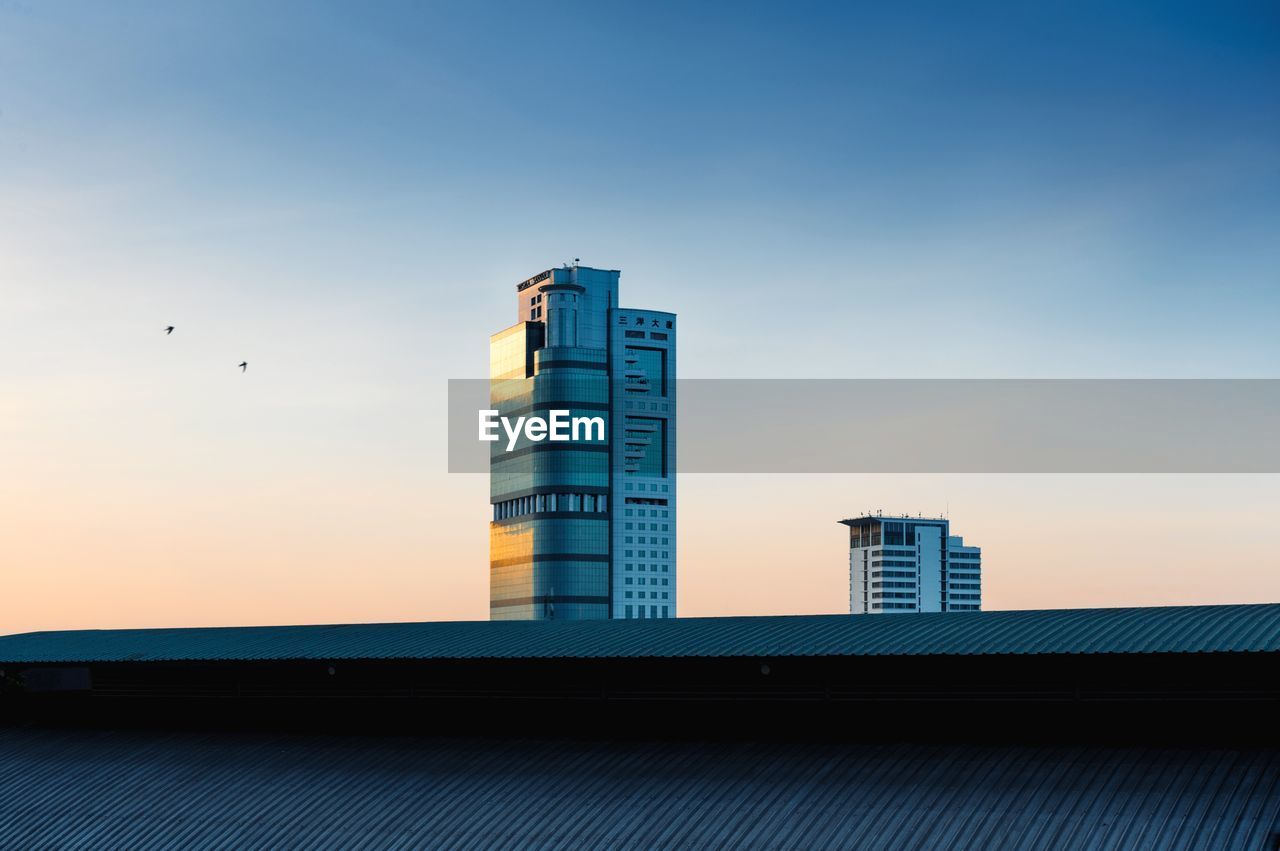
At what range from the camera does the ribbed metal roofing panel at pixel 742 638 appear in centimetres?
4116

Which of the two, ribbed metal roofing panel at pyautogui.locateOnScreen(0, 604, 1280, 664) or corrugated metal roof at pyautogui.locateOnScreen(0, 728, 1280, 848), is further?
ribbed metal roofing panel at pyautogui.locateOnScreen(0, 604, 1280, 664)

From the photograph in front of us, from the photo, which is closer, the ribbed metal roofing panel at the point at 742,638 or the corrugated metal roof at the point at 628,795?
the corrugated metal roof at the point at 628,795

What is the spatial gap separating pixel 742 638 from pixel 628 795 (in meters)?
7.38

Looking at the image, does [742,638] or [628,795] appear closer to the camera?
[628,795]

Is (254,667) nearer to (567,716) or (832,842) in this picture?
(567,716)

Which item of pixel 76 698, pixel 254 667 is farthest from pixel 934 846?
pixel 76 698

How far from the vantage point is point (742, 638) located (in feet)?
155

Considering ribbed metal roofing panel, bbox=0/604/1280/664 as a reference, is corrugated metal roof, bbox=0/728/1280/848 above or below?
below

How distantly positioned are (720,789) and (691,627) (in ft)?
32.3

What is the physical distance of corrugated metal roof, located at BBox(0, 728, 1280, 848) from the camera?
3572 centimetres

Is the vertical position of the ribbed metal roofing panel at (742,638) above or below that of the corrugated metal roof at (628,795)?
above

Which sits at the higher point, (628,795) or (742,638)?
(742,638)

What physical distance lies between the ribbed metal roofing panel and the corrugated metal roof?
2.87 metres

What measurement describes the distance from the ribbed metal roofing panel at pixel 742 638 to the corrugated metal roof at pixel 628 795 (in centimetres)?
287
